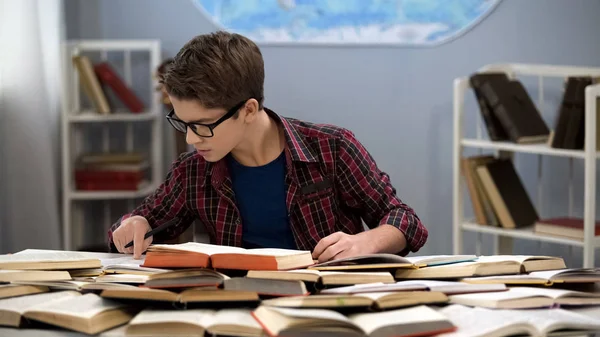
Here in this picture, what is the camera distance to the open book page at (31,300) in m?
1.38

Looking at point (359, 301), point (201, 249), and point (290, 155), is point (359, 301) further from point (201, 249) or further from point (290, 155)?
point (290, 155)

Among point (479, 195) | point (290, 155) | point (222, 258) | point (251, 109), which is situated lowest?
point (479, 195)

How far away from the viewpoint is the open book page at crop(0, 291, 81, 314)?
1383 mm

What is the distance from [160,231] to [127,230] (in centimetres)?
13

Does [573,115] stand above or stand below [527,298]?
above

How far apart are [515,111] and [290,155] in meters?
1.66

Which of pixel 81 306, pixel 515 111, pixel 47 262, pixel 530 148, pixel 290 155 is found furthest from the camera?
pixel 515 111

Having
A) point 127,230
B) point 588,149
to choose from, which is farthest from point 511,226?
point 127,230

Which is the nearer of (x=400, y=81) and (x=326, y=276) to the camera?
(x=326, y=276)

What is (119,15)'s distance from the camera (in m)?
4.18

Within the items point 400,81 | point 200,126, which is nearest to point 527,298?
point 200,126

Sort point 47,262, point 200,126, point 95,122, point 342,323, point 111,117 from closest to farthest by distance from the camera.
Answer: point 342,323
point 47,262
point 200,126
point 111,117
point 95,122

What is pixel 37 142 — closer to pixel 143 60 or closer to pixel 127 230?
pixel 143 60

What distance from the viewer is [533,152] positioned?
11.2 feet
